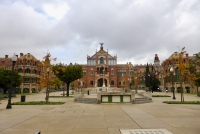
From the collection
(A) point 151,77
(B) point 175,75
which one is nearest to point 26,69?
(A) point 151,77

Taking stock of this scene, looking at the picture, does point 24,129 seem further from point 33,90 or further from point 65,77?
point 33,90

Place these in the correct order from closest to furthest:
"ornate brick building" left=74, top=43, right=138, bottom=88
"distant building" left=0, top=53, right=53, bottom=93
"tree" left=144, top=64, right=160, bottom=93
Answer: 1. "tree" left=144, top=64, right=160, bottom=93
2. "distant building" left=0, top=53, right=53, bottom=93
3. "ornate brick building" left=74, top=43, right=138, bottom=88

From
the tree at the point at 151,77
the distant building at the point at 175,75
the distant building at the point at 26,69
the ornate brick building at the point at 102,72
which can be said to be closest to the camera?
the tree at the point at 151,77

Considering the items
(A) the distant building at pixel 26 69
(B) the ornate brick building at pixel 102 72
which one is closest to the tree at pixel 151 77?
(B) the ornate brick building at pixel 102 72

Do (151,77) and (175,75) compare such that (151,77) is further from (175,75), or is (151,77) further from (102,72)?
(102,72)

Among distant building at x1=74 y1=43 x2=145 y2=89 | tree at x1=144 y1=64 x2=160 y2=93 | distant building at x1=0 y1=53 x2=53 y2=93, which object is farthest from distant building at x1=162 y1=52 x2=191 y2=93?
distant building at x1=0 y1=53 x2=53 y2=93

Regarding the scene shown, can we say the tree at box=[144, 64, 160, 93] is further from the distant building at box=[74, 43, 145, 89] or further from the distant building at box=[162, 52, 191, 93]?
the distant building at box=[74, 43, 145, 89]

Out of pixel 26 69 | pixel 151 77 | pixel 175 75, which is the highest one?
pixel 26 69

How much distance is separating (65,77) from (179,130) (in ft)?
93.0

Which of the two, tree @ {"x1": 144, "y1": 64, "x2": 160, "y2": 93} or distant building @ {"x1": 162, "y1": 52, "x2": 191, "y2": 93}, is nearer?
tree @ {"x1": 144, "y1": 64, "x2": 160, "y2": 93}

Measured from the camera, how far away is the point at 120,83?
7369 cm

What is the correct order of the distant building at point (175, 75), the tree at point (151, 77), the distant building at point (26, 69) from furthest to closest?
the distant building at point (26, 69), the distant building at point (175, 75), the tree at point (151, 77)

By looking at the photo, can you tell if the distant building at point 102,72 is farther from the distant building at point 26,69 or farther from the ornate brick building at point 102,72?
the distant building at point 26,69

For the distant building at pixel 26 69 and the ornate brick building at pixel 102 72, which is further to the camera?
the ornate brick building at pixel 102 72
